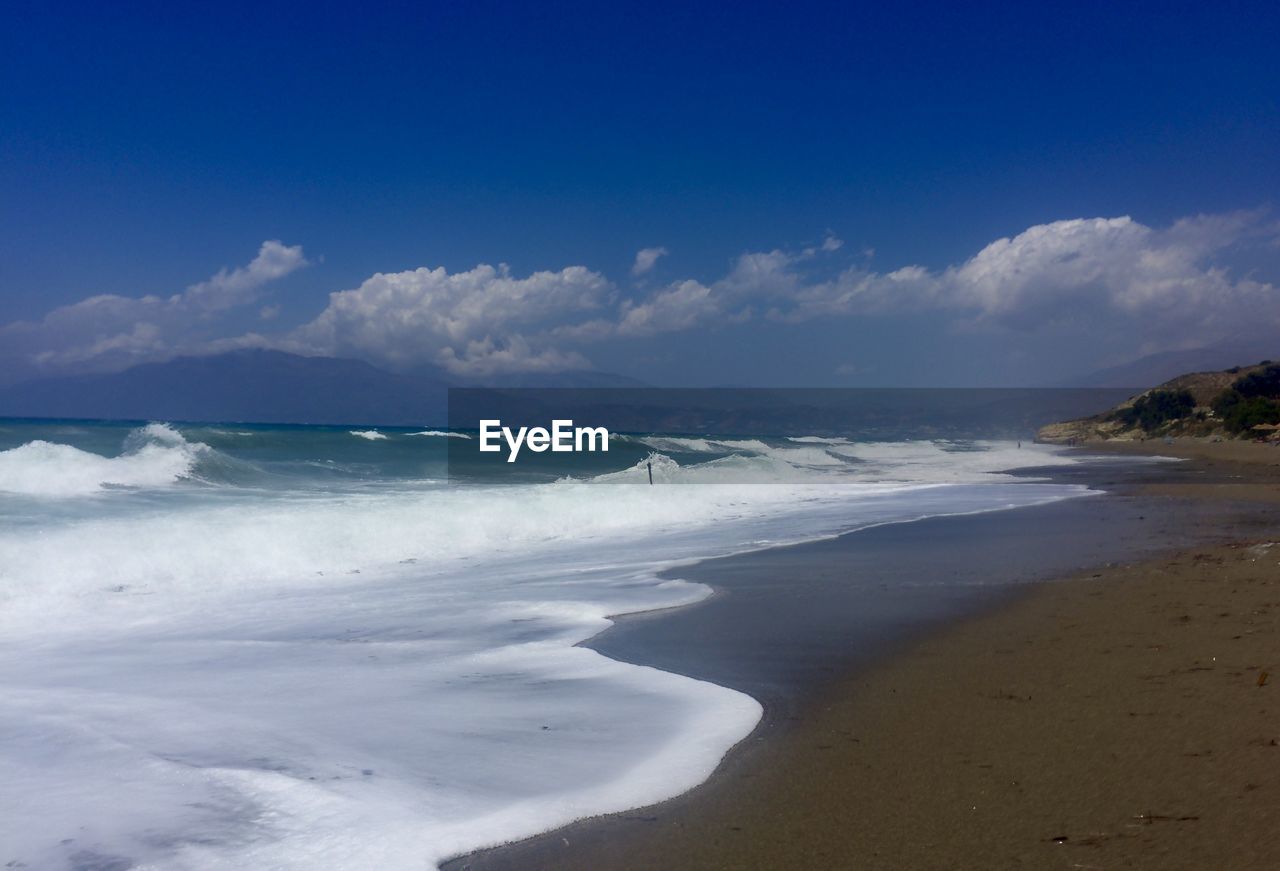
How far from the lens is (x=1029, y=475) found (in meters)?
30.6

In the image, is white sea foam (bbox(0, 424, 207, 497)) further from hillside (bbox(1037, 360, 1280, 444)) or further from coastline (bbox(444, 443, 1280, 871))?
hillside (bbox(1037, 360, 1280, 444))

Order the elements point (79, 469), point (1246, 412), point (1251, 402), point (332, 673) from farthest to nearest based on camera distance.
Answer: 1. point (1251, 402)
2. point (1246, 412)
3. point (79, 469)
4. point (332, 673)

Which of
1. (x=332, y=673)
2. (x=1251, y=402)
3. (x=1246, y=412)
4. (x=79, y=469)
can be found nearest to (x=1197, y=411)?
(x=1251, y=402)

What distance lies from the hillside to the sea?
4058 centimetres

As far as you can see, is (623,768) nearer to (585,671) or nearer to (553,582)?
(585,671)

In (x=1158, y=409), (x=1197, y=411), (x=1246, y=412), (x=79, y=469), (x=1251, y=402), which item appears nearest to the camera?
(x=79, y=469)

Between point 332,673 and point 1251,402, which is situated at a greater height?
point 1251,402

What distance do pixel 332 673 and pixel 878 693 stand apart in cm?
377

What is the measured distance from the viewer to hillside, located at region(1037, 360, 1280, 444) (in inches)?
1993

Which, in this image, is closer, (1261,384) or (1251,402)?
(1251,402)

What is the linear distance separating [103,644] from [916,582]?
7729 mm

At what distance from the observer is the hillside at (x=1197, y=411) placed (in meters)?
50.6

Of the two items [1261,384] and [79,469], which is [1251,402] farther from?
[79,469]

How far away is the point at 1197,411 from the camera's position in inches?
2306
